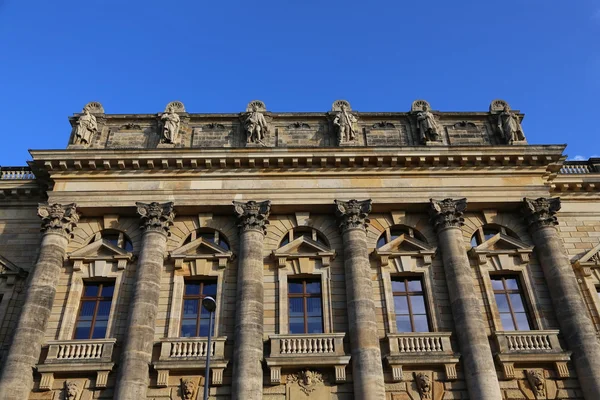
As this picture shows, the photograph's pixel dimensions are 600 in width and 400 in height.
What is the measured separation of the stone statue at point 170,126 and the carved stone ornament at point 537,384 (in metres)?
19.2

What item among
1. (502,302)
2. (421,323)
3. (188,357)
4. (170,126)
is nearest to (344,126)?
(170,126)

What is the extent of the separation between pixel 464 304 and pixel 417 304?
213 cm

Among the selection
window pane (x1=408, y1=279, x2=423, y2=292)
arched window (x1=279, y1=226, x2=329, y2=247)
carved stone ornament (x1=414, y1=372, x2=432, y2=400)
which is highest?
arched window (x1=279, y1=226, x2=329, y2=247)

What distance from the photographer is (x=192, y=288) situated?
78.5 ft

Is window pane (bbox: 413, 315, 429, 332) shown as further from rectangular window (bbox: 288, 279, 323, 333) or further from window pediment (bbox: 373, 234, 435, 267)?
rectangular window (bbox: 288, 279, 323, 333)

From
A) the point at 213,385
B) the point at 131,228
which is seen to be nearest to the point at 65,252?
the point at 131,228

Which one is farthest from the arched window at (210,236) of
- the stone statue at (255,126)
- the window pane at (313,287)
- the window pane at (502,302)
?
the window pane at (502,302)

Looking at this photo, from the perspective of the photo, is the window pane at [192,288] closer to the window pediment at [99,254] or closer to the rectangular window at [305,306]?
the window pediment at [99,254]

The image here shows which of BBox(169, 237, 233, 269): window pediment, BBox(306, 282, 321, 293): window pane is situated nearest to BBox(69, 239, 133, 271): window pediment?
BBox(169, 237, 233, 269): window pediment

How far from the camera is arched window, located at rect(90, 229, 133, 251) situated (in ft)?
81.9

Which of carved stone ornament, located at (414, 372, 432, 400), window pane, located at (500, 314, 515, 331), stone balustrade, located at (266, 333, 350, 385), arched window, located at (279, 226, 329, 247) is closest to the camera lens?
carved stone ornament, located at (414, 372, 432, 400)

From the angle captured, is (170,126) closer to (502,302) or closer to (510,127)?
(510,127)

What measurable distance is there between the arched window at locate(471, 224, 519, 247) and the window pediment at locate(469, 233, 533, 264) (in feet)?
1.33

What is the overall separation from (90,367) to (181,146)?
11.3 m
